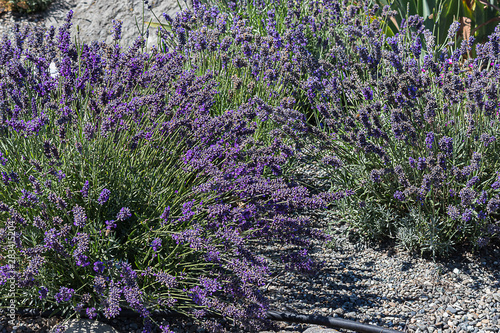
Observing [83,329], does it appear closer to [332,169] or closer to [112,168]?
[112,168]

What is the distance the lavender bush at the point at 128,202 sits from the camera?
2.27 m

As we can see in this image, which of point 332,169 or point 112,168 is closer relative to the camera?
point 112,168

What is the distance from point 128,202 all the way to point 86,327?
2.14 ft

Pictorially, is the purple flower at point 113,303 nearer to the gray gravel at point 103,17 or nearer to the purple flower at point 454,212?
the purple flower at point 454,212

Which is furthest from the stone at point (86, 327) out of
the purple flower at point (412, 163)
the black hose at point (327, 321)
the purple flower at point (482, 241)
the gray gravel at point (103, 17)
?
the gray gravel at point (103, 17)

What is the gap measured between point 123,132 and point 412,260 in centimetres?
192

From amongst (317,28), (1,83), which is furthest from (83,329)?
(317,28)

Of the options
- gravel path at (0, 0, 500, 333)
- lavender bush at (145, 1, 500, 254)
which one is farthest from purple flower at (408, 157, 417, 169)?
gravel path at (0, 0, 500, 333)

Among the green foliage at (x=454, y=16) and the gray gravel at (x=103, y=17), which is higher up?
the green foliage at (x=454, y=16)

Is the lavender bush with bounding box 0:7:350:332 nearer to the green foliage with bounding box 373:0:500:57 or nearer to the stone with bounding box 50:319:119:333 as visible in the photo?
the stone with bounding box 50:319:119:333

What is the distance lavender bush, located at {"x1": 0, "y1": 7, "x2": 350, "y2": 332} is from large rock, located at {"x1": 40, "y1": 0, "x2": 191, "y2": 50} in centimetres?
345

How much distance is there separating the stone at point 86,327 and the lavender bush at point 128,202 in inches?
3.1

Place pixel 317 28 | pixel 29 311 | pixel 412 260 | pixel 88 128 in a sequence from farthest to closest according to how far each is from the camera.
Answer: pixel 317 28
pixel 412 260
pixel 29 311
pixel 88 128

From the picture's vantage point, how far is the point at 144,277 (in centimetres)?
252
